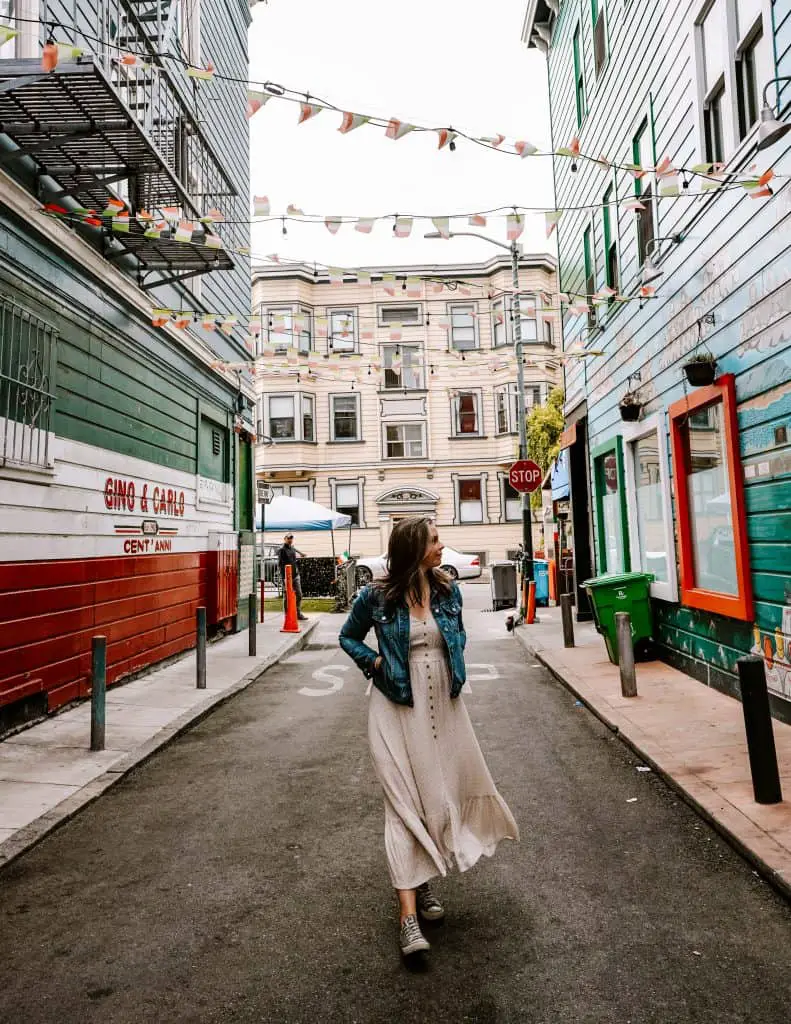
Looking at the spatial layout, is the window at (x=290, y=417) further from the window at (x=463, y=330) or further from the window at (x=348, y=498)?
the window at (x=463, y=330)

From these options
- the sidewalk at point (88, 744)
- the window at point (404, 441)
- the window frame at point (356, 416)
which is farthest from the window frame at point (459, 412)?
the sidewalk at point (88, 744)

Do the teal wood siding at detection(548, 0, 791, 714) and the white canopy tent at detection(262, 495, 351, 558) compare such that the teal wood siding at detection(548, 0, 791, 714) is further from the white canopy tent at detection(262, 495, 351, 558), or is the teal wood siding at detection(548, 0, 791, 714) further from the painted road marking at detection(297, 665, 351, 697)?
the white canopy tent at detection(262, 495, 351, 558)

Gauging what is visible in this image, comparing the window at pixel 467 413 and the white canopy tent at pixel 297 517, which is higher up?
the window at pixel 467 413

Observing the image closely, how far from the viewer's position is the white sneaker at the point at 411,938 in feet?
10.4

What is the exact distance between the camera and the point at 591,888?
3896 mm

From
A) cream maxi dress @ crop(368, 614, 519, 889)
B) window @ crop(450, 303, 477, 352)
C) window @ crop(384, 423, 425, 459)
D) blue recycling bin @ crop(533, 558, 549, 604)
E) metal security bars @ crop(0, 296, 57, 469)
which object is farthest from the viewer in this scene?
window @ crop(450, 303, 477, 352)

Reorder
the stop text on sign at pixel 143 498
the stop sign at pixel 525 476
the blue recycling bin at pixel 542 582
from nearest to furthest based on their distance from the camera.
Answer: the stop text on sign at pixel 143 498, the stop sign at pixel 525 476, the blue recycling bin at pixel 542 582

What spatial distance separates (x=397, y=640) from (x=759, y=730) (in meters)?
2.41

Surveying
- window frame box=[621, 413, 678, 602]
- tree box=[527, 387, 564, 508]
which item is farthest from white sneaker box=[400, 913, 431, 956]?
tree box=[527, 387, 564, 508]

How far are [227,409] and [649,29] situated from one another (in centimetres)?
938

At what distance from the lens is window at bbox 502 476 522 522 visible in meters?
35.4

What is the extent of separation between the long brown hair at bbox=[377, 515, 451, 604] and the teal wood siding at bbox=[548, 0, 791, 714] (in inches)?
163

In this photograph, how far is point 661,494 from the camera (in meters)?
10.4

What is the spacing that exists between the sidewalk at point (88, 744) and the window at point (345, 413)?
1000 inches
